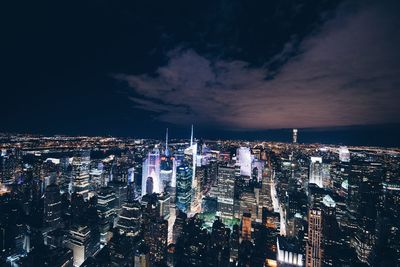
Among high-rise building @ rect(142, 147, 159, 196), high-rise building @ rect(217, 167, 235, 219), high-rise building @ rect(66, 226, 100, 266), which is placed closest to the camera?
high-rise building @ rect(66, 226, 100, 266)

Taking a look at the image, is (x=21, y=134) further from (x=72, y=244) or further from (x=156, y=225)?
(x=156, y=225)

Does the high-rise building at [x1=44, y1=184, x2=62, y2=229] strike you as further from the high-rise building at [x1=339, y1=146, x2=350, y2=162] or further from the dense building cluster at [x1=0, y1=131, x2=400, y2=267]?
the high-rise building at [x1=339, y1=146, x2=350, y2=162]

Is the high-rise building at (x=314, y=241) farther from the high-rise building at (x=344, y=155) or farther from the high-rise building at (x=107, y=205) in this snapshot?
the high-rise building at (x=344, y=155)

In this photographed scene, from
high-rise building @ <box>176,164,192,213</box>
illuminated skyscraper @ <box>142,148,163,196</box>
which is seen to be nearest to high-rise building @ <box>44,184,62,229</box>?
illuminated skyscraper @ <box>142,148,163,196</box>

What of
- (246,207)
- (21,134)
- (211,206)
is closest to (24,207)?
(21,134)

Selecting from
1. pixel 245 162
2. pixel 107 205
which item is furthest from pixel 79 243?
pixel 245 162
